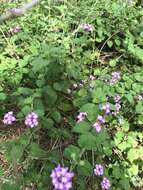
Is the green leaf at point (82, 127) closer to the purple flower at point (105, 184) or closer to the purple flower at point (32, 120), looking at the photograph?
the purple flower at point (32, 120)

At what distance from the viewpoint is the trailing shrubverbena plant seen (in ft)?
6.27

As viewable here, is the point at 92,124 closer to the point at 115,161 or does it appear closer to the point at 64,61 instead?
the point at 115,161

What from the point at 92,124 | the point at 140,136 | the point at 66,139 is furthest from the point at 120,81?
the point at 92,124

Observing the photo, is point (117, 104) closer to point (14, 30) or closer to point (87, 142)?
point (87, 142)

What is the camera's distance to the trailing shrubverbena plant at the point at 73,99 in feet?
6.27

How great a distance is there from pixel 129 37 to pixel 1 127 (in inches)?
44.0

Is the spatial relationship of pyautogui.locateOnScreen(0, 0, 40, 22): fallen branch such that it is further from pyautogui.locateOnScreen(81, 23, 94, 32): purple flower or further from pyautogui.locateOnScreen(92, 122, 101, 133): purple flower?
pyautogui.locateOnScreen(81, 23, 94, 32): purple flower

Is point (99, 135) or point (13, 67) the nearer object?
point (99, 135)

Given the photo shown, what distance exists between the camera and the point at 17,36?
2.80m

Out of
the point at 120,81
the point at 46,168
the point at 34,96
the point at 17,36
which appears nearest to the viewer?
the point at 46,168

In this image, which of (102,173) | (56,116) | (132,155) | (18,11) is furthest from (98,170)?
(18,11)

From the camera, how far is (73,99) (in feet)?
7.62

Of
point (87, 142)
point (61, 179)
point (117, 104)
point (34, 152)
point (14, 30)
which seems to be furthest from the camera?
point (14, 30)

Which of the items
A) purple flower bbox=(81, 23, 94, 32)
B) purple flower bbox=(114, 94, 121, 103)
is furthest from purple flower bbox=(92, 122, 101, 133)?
purple flower bbox=(81, 23, 94, 32)
